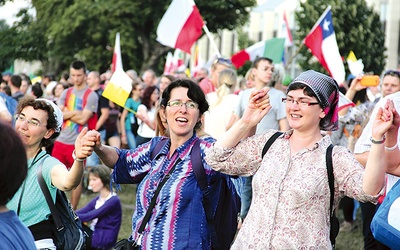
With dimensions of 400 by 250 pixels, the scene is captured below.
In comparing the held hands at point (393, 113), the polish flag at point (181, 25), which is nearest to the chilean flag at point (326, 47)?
the polish flag at point (181, 25)

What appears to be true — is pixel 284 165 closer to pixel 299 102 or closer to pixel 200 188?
pixel 299 102

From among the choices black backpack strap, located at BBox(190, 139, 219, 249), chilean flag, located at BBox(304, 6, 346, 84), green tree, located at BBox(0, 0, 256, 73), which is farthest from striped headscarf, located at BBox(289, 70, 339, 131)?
green tree, located at BBox(0, 0, 256, 73)

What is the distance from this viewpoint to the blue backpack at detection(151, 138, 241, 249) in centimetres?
510

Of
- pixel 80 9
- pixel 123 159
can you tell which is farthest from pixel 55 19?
pixel 123 159

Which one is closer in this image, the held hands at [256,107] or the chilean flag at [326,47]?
the held hands at [256,107]

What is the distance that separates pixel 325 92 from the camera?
4633mm

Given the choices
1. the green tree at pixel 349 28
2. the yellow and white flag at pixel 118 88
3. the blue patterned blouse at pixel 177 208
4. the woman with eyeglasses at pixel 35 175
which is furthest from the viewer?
the green tree at pixel 349 28

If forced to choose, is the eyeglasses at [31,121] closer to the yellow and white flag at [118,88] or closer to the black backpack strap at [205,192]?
the black backpack strap at [205,192]

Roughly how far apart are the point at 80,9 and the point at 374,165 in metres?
42.2

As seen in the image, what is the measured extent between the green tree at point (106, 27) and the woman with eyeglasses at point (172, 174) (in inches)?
1518

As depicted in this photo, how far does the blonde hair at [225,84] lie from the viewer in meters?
9.73

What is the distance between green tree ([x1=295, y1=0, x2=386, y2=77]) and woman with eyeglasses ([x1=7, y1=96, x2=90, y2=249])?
106 feet

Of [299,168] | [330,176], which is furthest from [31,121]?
[330,176]

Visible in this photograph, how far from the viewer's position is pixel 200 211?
201 inches
